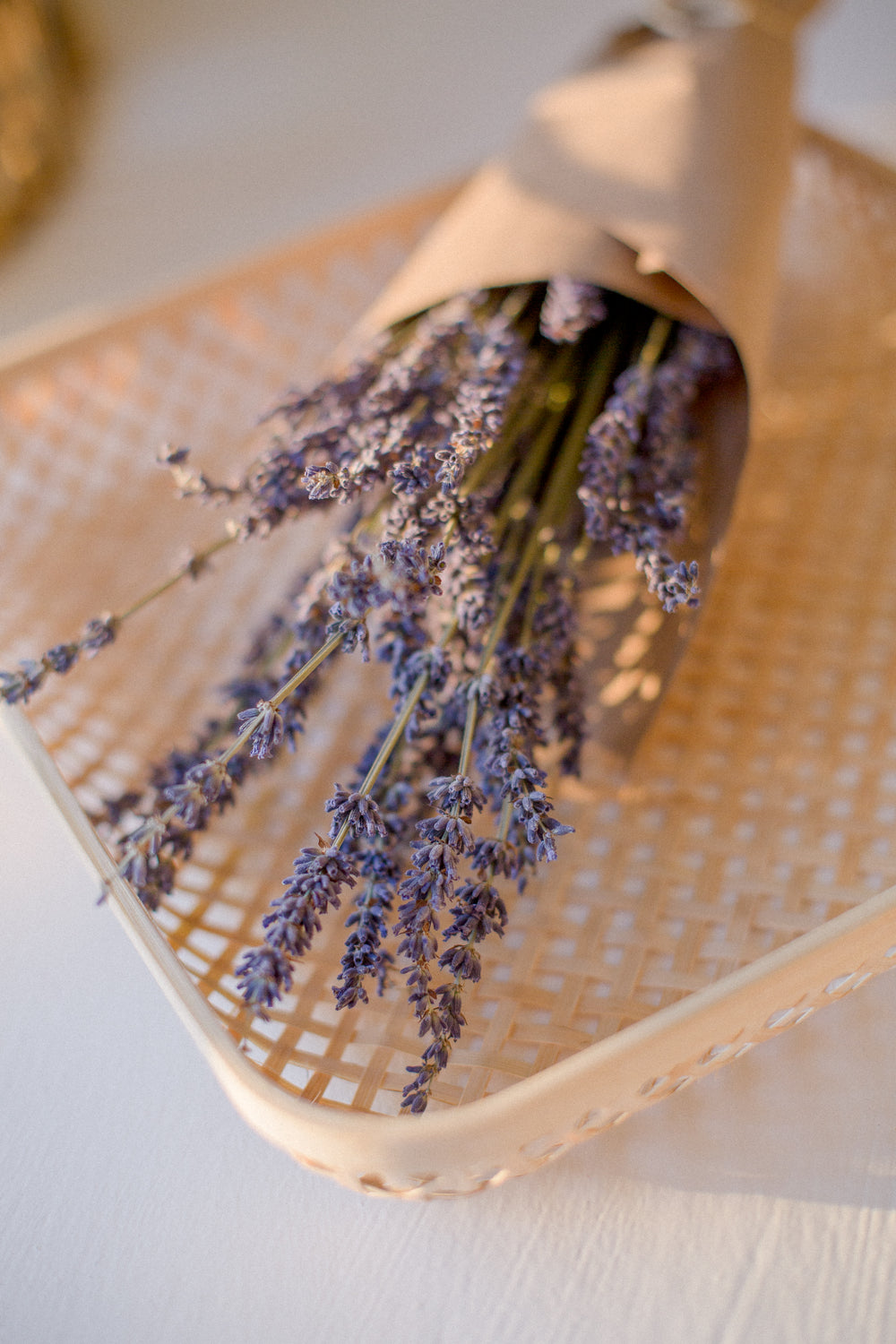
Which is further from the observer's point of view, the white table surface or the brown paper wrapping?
the brown paper wrapping

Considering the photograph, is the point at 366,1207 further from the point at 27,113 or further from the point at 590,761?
the point at 27,113

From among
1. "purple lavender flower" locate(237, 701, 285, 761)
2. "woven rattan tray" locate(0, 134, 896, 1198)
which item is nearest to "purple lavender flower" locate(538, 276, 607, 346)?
"woven rattan tray" locate(0, 134, 896, 1198)

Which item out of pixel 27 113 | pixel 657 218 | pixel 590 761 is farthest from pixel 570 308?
pixel 27 113

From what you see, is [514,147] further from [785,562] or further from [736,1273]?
[736,1273]

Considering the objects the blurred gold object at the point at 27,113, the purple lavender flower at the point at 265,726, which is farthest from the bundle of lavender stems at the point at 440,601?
the blurred gold object at the point at 27,113

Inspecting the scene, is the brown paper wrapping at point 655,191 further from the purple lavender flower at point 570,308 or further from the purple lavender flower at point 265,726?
the purple lavender flower at point 265,726

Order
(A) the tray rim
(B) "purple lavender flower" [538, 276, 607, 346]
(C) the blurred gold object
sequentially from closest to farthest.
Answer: (A) the tray rim
(B) "purple lavender flower" [538, 276, 607, 346]
(C) the blurred gold object

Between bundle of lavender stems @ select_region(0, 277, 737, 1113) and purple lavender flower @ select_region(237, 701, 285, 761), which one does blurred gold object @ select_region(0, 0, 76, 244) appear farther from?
→ purple lavender flower @ select_region(237, 701, 285, 761)
